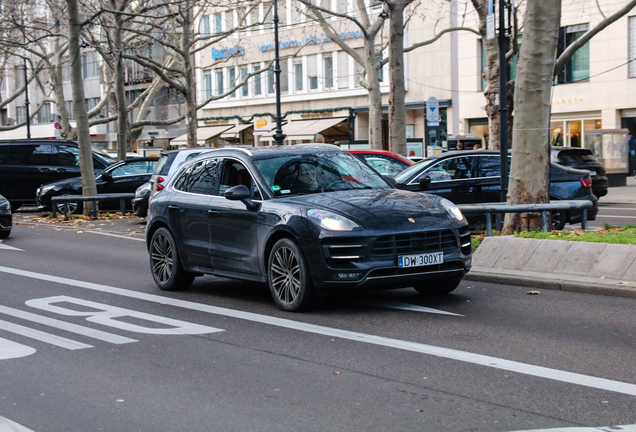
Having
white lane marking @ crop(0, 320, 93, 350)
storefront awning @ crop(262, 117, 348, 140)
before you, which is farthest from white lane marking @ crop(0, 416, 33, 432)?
storefront awning @ crop(262, 117, 348, 140)

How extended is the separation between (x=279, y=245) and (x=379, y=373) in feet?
8.95

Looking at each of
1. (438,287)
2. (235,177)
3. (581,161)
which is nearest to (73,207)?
(581,161)

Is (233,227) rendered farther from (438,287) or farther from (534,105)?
(534,105)

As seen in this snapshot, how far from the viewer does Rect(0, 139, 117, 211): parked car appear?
2558 centimetres

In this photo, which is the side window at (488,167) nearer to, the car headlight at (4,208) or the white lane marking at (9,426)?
the car headlight at (4,208)

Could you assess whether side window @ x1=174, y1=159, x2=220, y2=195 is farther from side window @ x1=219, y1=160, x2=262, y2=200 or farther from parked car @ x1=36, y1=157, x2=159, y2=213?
parked car @ x1=36, y1=157, x2=159, y2=213

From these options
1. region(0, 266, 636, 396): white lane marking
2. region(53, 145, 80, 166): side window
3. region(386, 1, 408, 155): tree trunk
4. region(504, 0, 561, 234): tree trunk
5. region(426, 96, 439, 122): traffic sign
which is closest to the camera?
region(0, 266, 636, 396): white lane marking

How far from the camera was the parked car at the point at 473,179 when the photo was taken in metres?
15.1

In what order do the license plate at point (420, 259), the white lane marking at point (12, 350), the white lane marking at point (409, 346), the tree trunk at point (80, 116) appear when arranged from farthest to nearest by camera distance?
the tree trunk at point (80, 116)
the license plate at point (420, 259)
the white lane marking at point (12, 350)
the white lane marking at point (409, 346)

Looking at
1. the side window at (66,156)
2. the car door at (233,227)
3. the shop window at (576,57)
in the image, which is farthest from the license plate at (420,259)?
the shop window at (576,57)

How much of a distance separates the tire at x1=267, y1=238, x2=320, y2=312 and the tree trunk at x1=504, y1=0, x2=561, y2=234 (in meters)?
4.90

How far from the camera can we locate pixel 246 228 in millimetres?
8906

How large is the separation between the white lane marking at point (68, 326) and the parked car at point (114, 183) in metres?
14.9

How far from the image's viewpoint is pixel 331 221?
795 centimetres
